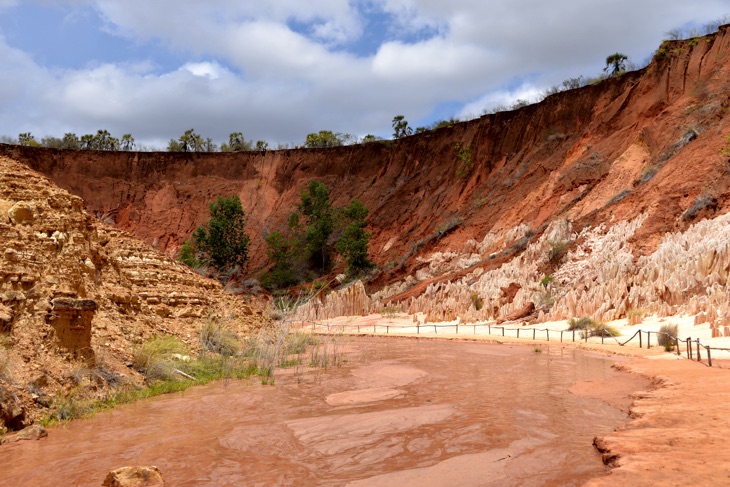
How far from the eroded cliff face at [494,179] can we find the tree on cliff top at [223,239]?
2.64 metres

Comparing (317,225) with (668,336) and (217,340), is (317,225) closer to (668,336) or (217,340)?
(217,340)

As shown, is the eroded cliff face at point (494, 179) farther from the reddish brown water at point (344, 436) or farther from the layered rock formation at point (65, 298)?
the reddish brown water at point (344, 436)

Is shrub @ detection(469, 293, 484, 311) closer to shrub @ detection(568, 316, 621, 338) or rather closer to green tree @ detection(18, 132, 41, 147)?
shrub @ detection(568, 316, 621, 338)

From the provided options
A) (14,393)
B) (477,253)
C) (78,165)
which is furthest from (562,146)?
(78,165)

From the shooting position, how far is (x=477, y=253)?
3039 centimetres

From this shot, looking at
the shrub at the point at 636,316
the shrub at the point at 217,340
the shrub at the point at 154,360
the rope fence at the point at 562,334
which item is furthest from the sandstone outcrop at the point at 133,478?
the shrub at the point at 636,316

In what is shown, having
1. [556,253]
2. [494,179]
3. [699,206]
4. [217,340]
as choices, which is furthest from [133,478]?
[494,179]

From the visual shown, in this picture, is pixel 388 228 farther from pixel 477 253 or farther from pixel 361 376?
pixel 361 376

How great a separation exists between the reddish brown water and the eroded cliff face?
14008 mm

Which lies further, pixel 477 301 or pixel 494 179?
pixel 494 179

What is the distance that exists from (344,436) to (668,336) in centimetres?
1007

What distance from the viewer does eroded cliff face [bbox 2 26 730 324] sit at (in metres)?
23.8

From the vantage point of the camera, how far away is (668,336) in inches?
527

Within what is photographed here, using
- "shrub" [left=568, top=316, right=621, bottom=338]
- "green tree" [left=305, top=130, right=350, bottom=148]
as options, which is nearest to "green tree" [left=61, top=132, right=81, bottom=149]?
"green tree" [left=305, top=130, right=350, bottom=148]
